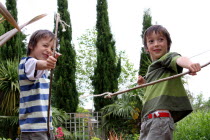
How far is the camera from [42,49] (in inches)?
83.5

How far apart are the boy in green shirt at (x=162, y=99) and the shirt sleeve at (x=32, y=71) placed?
2.22 ft

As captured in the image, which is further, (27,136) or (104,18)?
(104,18)

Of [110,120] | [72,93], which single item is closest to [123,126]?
[110,120]

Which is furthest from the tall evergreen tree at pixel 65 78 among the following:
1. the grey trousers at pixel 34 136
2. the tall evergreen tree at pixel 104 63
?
the grey trousers at pixel 34 136

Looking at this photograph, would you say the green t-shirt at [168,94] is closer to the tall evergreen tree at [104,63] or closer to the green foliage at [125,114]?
the green foliage at [125,114]

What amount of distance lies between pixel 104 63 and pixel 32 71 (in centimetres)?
931

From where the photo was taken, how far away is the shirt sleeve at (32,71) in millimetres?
1886

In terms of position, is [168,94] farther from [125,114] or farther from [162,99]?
[125,114]

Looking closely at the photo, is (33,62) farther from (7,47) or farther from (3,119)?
(7,47)

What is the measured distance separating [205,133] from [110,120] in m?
5.91

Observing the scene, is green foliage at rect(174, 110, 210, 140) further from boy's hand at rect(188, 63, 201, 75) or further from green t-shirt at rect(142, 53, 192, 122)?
boy's hand at rect(188, 63, 201, 75)

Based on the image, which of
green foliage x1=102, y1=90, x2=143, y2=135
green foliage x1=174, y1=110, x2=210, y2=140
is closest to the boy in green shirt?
green foliage x1=174, y1=110, x2=210, y2=140

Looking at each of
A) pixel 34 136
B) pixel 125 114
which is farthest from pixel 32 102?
pixel 125 114

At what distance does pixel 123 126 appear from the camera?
9.12 meters
